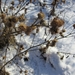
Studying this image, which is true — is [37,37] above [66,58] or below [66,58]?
above

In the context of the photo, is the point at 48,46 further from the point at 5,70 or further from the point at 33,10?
the point at 33,10

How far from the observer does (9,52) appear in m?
2.45

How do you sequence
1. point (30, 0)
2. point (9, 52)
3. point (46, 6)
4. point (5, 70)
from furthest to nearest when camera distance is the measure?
point (46, 6) → point (30, 0) → point (9, 52) → point (5, 70)

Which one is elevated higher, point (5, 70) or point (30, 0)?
point (30, 0)

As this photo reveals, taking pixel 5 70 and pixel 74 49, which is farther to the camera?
pixel 74 49

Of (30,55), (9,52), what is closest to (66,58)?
(30,55)

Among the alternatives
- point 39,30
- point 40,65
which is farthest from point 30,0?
point 40,65

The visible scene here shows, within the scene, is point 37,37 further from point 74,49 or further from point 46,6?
point 46,6

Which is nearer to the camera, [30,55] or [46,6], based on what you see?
[30,55]

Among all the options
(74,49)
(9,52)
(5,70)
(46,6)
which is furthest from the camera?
(46,6)

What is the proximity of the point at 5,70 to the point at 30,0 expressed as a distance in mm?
1173

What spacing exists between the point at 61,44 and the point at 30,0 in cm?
81

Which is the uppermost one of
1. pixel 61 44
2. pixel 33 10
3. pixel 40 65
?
→ pixel 33 10

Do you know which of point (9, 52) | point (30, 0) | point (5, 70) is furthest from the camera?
point (30, 0)
